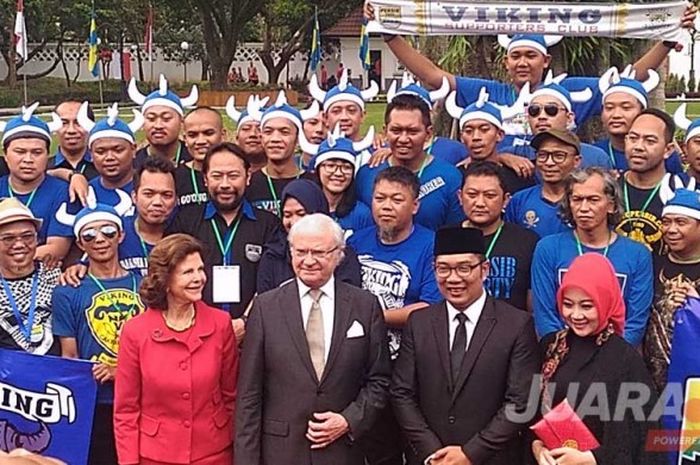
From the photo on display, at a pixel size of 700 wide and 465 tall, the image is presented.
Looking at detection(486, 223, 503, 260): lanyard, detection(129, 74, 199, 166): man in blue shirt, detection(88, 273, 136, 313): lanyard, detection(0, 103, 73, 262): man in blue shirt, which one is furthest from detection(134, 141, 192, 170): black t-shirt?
detection(486, 223, 503, 260): lanyard

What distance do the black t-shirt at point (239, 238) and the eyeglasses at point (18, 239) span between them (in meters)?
0.76

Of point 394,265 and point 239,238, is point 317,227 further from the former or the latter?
point 239,238

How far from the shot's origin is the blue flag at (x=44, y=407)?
5059 millimetres

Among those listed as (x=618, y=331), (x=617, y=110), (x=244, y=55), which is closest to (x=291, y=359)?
(x=618, y=331)

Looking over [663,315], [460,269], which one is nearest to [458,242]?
[460,269]

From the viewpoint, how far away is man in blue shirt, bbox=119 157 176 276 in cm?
535

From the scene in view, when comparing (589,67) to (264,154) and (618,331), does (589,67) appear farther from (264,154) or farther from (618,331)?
(618,331)

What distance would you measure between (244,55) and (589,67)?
176 feet

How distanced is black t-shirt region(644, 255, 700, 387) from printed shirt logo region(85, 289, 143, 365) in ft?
8.70

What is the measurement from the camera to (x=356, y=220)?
570 centimetres

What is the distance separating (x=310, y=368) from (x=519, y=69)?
362 centimetres

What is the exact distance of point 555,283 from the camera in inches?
193

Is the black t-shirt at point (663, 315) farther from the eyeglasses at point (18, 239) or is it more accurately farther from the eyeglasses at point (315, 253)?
the eyeglasses at point (18, 239)

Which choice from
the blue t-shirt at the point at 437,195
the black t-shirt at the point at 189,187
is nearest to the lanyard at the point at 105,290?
the black t-shirt at the point at 189,187
